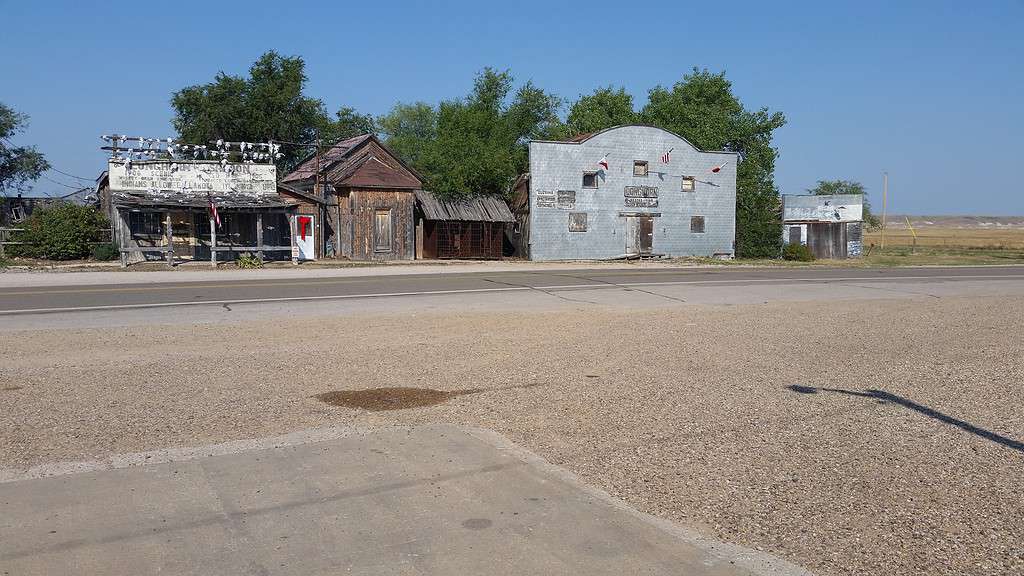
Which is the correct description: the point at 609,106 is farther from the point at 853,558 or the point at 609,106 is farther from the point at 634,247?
the point at 853,558

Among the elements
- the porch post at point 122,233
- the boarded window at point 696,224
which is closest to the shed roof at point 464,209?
the boarded window at point 696,224

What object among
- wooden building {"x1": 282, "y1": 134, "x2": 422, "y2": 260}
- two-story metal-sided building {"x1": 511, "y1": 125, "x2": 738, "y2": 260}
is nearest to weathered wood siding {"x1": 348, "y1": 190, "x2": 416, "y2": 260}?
wooden building {"x1": 282, "y1": 134, "x2": 422, "y2": 260}

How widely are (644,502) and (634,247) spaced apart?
132ft

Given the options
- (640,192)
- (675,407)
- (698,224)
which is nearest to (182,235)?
(640,192)

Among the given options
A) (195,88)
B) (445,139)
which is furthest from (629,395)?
(195,88)

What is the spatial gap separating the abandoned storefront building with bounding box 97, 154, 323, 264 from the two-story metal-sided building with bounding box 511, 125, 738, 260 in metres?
11.5

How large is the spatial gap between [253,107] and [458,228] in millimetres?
22361

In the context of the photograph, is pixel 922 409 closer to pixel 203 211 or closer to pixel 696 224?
pixel 203 211

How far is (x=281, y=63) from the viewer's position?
58.7 meters

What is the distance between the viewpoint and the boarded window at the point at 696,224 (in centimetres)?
4659

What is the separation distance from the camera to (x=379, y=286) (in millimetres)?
23344

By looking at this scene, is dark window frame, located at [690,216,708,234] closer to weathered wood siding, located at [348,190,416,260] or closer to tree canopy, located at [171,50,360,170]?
weathered wood siding, located at [348,190,416,260]

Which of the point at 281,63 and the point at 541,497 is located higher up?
the point at 281,63

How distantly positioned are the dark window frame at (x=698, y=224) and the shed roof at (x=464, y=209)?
34.7ft
